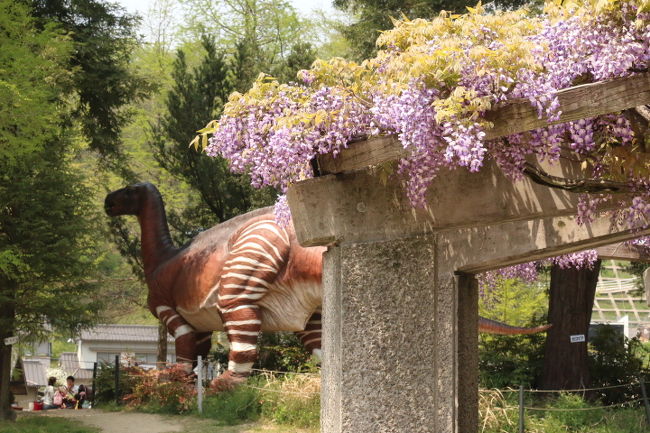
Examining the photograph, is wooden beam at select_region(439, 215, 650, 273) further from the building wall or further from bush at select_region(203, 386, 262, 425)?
the building wall

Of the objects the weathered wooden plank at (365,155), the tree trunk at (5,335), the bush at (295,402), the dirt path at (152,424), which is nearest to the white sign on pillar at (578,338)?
the bush at (295,402)

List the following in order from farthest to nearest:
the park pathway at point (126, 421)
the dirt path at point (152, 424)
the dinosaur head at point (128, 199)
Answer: the dinosaur head at point (128, 199), the park pathway at point (126, 421), the dirt path at point (152, 424)

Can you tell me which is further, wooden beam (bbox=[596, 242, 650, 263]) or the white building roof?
the white building roof

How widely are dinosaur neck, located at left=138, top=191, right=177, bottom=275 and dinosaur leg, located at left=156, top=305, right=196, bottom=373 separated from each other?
953 mm

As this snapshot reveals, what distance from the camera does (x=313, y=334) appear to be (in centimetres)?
1470

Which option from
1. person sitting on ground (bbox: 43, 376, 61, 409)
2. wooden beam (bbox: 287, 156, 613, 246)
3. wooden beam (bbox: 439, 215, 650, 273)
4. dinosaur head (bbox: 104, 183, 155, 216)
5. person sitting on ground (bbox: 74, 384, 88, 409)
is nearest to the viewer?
wooden beam (bbox: 287, 156, 613, 246)

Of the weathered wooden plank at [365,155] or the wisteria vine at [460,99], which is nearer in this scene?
the wisteria vine at [460,99]

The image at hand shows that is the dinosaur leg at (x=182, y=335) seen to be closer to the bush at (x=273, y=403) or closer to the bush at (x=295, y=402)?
the bush at (x=273, y=403)

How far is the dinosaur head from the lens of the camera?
16.1m

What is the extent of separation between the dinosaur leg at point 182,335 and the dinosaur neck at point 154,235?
37.5 inches

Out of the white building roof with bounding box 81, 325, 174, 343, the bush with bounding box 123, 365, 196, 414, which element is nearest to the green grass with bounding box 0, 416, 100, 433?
the bush with bounding box 123, 365, 196, 414

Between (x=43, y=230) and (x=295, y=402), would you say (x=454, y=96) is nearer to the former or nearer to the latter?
(x=295, y=402)

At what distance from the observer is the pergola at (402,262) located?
17.2 feet

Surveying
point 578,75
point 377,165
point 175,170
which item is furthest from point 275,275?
point 578,75
